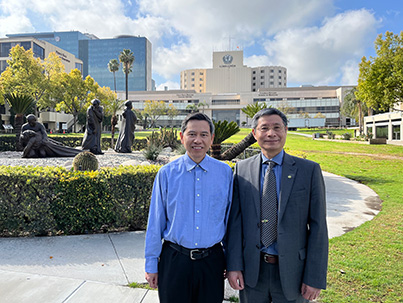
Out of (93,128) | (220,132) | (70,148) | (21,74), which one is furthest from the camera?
(21,74)

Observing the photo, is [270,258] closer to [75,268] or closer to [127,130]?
[75,268]

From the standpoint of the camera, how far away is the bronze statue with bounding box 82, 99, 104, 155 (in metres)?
13.9

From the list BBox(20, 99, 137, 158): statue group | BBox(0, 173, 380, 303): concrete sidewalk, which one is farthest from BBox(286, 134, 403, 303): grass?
BBox(20, 99, 137, 158): statue group

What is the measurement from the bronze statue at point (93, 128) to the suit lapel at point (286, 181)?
43.1 feet

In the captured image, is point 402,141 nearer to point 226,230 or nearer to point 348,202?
point 348,202

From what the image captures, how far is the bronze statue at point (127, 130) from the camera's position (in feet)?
49.9

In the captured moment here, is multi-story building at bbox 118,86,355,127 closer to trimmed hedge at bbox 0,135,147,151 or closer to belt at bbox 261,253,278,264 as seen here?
trimmed hedge at bbox 0,135,147,151

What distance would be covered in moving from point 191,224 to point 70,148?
532 inches

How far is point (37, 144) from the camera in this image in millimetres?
12656

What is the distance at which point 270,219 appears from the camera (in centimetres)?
200

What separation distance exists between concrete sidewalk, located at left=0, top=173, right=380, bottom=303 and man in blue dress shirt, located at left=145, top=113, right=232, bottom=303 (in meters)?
1.22

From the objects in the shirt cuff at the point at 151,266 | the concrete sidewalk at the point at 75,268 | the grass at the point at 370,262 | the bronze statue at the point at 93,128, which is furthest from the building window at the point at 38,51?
the shirt cuff at the point at 151,266

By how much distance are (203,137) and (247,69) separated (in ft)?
404

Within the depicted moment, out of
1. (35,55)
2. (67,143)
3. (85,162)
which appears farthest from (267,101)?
(85,162)
